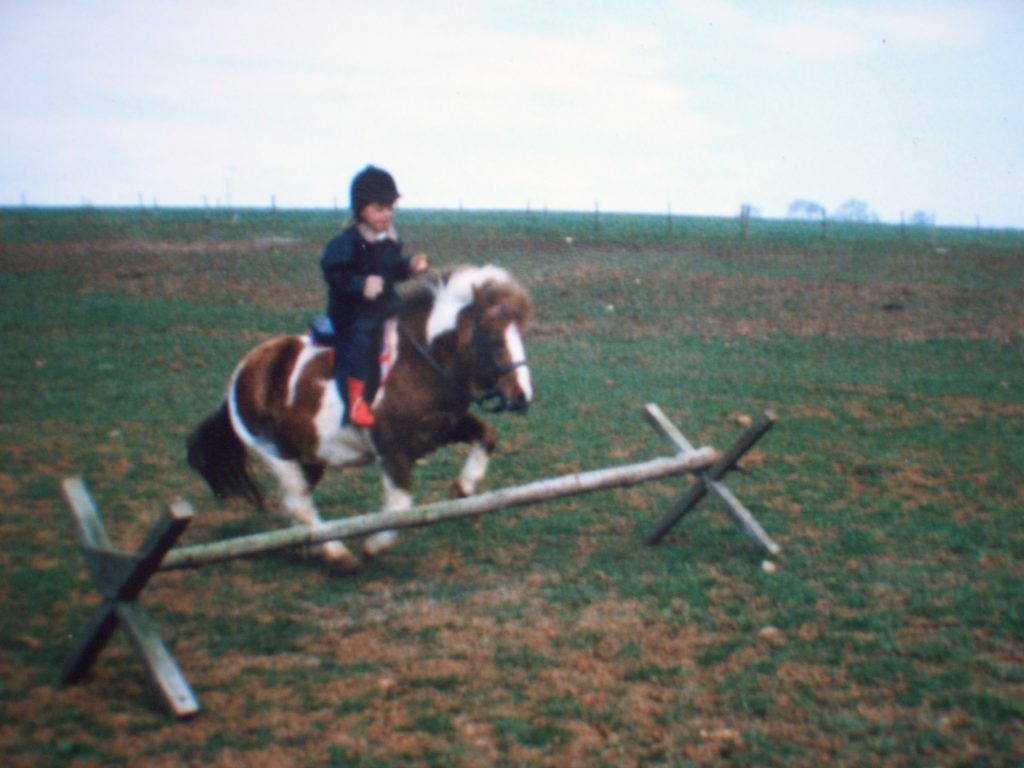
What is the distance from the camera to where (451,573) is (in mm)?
6168

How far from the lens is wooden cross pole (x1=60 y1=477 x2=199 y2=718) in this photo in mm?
4105

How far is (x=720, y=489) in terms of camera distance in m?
6.31

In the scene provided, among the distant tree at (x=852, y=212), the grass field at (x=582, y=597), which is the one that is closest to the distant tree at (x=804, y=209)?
the distant tree at (x=852, y=212)

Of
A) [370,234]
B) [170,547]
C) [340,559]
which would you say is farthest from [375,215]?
[170,547]

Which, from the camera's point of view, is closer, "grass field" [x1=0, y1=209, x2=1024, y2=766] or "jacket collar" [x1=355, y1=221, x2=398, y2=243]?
"grass field" [x1=0, y1=209, x2=1024, y2=766]

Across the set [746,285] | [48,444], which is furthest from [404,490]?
[746,285]

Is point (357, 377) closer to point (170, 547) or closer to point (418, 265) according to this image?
point (418, 265)

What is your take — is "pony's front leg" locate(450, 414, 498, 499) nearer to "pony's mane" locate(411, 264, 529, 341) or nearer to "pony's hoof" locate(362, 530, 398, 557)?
"pony's hoof" locate(362, 530, 398, 557)

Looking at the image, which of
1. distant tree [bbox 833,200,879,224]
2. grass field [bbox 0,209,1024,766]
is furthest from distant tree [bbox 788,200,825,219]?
grass field [bbox 0,209,1024,766]

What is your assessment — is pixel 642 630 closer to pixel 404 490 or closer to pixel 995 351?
pixel 404 490

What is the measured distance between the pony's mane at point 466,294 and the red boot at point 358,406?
0.60 m

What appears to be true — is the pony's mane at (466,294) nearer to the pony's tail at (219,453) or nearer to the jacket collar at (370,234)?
the jacket collar at (370,234)

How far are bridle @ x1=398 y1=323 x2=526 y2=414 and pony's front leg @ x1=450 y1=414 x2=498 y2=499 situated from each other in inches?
13.1

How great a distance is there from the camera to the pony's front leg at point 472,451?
21.2 feet
